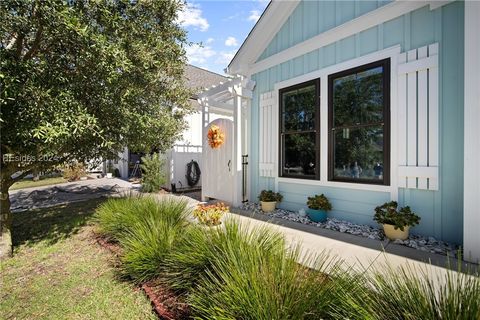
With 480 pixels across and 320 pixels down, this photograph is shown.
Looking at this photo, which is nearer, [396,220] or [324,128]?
[396,220]

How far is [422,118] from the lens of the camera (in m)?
3.68

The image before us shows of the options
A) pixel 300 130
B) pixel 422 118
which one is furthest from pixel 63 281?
pixel 422 118

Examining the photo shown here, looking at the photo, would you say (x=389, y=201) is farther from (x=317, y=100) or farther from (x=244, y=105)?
(x=244, y=105)

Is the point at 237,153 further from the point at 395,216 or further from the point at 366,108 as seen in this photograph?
the point at 395,216

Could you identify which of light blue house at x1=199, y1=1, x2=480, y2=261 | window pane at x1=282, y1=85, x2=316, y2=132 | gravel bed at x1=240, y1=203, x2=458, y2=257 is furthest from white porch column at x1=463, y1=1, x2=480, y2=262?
window pane at x1=282, y1=85, x2=316, y2=132

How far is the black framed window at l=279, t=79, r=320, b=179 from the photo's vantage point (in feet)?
16.9

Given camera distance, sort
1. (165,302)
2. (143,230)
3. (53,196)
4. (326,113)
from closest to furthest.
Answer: (165,302) → (143,230) → (326,113) → (53,196)

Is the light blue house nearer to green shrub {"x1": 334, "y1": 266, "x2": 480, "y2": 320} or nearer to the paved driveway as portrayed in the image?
green shrub {"x1": 334, "y1": 266, "x2": 480, "y2": 320}

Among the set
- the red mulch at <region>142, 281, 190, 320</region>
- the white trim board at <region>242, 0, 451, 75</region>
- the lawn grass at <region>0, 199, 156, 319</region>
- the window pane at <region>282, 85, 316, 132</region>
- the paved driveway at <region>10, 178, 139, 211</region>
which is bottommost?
the lawn grass at <region>0, 199, 156, 319</region>

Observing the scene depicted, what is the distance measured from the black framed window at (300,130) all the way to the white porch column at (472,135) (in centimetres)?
239

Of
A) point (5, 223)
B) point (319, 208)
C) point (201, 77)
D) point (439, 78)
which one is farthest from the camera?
point (201, 77)

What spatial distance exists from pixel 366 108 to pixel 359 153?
0.85 metres

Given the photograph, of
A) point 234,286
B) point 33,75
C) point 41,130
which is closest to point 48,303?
point 41,130

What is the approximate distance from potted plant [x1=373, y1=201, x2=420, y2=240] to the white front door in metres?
3.68
